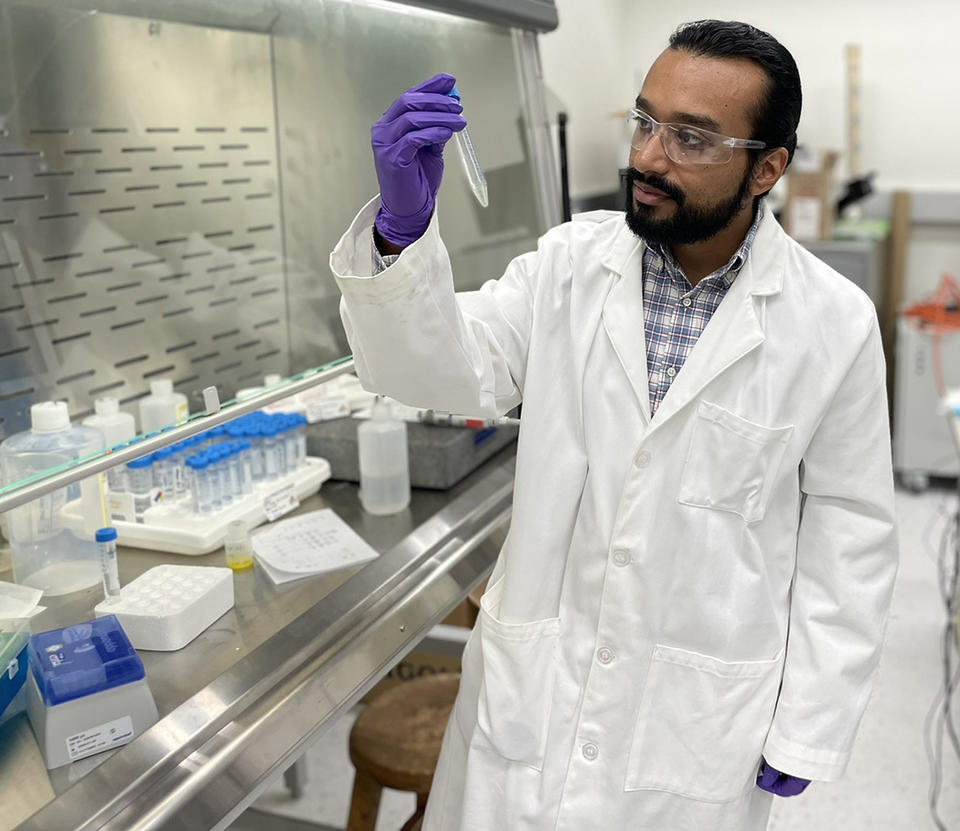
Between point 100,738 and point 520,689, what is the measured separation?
53 cm

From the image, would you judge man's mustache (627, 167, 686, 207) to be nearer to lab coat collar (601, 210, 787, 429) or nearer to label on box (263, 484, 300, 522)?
lab coat collar (601, 210, 787, 429)

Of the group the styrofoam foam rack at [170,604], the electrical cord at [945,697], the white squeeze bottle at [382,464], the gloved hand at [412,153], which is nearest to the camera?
the gloved hand at [412,153]

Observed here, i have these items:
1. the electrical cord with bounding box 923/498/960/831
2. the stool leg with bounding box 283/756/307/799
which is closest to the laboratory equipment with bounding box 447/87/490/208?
the stool leg with bounding box 283/756/307/799

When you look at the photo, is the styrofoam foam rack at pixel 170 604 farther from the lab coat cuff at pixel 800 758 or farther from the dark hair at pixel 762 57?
the dark hair at pixel 762 57

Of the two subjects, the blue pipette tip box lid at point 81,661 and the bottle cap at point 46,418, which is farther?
the bottle cap at point 46,418

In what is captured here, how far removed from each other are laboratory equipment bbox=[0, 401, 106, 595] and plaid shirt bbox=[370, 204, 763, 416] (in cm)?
79

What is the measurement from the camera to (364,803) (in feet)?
5.98

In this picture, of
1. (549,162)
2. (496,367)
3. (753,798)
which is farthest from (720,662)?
(549,162)

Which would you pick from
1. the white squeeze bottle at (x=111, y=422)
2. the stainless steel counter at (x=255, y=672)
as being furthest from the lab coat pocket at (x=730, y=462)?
the white squeeze bottle at (x=111, y=422)

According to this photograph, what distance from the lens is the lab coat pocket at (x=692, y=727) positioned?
1345 mm

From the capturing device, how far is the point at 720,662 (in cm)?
134

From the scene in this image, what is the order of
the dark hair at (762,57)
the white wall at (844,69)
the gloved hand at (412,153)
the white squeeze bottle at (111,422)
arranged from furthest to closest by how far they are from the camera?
the white wall at (844,69) → the white squeeze bottle at (111,422) → the dark hair at (762,57) → the gloved hand at (412,153)

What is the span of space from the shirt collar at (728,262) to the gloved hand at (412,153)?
361mm

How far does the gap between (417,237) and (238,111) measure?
3.34ft
